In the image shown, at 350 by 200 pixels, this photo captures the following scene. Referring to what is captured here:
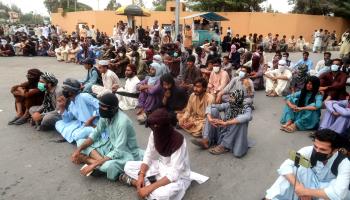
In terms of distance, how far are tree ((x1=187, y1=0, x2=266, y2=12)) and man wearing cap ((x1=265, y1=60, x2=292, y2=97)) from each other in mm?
18358

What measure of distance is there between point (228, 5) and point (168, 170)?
25.1m

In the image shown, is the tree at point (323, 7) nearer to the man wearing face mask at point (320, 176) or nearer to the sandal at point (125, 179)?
the man wearing face mask at point (320, 176)

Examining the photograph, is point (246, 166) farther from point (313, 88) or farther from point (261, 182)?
point (313, 88)

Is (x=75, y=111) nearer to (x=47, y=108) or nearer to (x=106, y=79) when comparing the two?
(x=47, y=108)

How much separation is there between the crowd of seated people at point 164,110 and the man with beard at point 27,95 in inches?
0.7

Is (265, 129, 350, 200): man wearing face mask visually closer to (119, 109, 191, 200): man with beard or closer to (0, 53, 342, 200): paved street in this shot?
(0, 53, 342, 200): paved street

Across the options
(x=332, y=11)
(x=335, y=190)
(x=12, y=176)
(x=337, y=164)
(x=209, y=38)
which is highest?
(x=332, y=11)

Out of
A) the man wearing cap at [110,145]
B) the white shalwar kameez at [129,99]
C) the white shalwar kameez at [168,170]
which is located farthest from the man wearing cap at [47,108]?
the white shalwar kameez at [168,170]

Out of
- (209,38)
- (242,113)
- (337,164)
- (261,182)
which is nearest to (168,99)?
(242,113)

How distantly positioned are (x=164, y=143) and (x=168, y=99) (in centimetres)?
250

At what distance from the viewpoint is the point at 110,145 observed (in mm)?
4047

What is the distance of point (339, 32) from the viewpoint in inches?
988

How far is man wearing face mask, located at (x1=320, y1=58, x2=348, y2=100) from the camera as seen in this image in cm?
634

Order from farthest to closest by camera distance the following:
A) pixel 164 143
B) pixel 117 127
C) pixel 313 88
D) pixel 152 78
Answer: pixel 152 78, pixel 313 88, pixel 117 127, pixel 164 143
